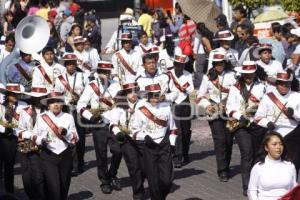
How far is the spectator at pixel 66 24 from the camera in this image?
27.1 meters

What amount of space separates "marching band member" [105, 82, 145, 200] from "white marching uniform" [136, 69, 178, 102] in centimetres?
22

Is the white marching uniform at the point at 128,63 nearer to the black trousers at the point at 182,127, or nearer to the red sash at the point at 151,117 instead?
the black trousers at the point at 182,127

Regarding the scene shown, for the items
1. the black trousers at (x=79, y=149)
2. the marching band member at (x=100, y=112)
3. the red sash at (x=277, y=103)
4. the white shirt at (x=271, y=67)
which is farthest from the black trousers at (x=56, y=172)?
the white shirt at (x=271, y=67)

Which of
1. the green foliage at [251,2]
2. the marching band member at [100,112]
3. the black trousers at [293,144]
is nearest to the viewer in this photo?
the black trousers at [293,144]

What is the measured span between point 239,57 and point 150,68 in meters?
2.87

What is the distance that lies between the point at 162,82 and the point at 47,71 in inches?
106

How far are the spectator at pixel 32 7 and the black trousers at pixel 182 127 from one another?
12.3 metres

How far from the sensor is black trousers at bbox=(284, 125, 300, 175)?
1382 cm

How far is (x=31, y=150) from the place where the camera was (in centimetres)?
1352

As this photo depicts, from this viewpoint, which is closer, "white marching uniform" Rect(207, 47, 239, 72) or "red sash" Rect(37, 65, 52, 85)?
"white marching uniform" Rect(207, 47, 239, 72)

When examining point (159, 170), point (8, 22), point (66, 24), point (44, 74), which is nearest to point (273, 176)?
point (159, 170)

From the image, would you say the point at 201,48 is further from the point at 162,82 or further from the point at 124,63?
the point at 162,82

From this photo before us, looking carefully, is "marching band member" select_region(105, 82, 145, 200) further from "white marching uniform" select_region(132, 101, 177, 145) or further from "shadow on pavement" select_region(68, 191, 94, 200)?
"shadow on pavement" select_region(68, 191, 94, 200)

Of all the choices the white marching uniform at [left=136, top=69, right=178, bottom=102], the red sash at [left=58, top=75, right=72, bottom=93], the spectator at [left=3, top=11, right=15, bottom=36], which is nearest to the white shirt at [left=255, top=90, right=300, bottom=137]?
the white marching uniform at [left=136, top=69, right=178, bottom=102]
